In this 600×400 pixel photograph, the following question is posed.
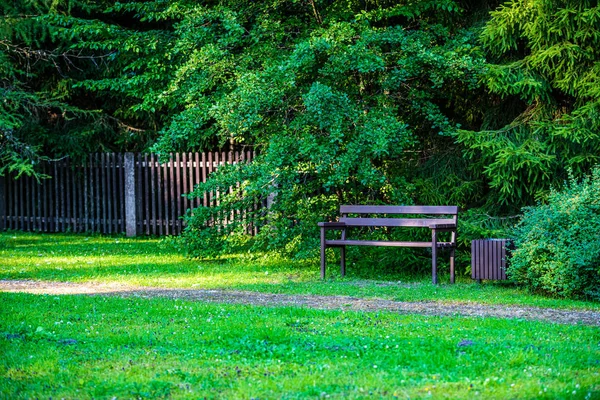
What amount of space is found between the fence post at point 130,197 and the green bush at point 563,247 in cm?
1138

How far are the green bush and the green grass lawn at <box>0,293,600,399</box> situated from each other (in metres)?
2.19

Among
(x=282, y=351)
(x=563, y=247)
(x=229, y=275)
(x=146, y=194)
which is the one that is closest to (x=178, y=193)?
(x=146, y=194)

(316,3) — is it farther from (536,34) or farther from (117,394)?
(117,394)

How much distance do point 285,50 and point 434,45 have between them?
280 centimetres

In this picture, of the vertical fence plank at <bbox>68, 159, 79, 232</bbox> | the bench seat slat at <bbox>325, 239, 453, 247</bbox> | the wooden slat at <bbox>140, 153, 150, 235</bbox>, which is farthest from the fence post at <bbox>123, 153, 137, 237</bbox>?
the bench seat slat at <bbox>325, 239, 453, 247</bbox>

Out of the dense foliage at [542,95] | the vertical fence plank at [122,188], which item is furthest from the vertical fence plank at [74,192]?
the dense foliage at [542,95]

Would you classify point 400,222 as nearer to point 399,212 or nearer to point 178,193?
point 399,212

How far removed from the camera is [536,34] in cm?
1291

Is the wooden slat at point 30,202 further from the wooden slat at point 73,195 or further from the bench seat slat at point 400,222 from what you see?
the bench seat slat at point 400,222

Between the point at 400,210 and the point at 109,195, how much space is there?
33.2 ft

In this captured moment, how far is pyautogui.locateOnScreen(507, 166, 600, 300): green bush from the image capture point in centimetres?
1027

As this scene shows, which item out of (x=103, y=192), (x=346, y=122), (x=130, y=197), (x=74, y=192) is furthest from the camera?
(x=74, y=192)

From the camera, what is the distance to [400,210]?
→ 12898mm

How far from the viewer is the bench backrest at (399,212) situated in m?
12.4
